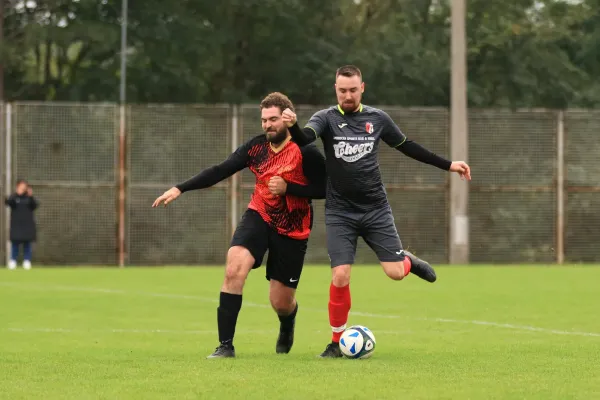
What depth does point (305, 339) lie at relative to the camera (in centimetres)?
1270

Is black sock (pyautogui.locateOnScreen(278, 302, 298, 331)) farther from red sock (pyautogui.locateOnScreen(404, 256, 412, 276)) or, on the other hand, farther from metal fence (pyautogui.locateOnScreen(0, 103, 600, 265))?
metal fence (pyautogui.locateOnScreen(0, 103, 600, 265))

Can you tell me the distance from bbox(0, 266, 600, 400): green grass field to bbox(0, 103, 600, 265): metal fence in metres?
3.53

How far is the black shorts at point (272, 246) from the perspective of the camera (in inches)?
409

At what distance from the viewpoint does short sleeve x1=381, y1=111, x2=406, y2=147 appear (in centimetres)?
1057

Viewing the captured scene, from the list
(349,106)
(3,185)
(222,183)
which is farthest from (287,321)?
(3,185)

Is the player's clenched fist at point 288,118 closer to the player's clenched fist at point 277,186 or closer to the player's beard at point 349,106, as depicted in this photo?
the player's clenched fist at point 277,186

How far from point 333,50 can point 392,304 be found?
1995 centimetres

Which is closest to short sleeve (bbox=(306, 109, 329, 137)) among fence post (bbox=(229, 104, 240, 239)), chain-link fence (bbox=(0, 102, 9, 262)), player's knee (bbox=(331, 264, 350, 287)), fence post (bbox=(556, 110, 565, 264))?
player's knee (bbox=(331, 264, 350, 287))

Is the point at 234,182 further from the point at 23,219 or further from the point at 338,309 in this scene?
the point at 338,309

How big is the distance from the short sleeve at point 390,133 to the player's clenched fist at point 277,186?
0.91 metres

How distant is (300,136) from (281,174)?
26.6 inches

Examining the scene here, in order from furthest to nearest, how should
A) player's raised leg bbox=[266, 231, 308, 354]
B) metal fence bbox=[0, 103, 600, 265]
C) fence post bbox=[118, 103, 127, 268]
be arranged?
fence post bbox=[118, 103, 127, 268] < metal fence bbox=[0, 103, 600, 265] < player's raised leg bbox=[266, 231, 308, 354]

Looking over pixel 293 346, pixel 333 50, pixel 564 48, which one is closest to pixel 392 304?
pixel 293 346

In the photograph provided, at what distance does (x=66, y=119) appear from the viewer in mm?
26984
